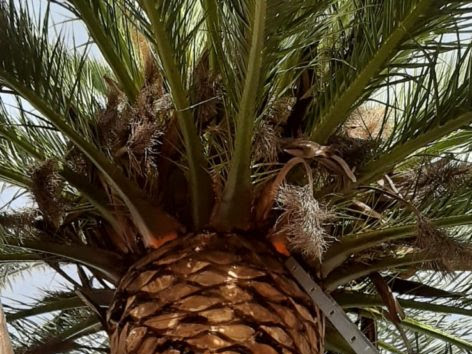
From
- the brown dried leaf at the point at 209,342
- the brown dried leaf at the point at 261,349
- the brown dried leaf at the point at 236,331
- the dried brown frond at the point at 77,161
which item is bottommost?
the brown dried leaf at the point at 261,349

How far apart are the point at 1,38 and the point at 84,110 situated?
12.0 inches

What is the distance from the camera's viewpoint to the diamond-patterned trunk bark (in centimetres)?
163

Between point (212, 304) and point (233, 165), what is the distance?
0.28 meters

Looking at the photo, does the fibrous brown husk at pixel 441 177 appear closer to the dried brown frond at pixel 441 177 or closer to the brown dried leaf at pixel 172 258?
the dried brown frond at pixel 441 177

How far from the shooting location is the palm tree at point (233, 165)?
1585mm

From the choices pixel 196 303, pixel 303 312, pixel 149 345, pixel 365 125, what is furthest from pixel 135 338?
pixel 365 125

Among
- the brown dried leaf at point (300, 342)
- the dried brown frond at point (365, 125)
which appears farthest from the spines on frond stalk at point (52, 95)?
the dried brown frond at point (365, 125)

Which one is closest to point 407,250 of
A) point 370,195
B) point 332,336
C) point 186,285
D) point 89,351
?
point 370,195

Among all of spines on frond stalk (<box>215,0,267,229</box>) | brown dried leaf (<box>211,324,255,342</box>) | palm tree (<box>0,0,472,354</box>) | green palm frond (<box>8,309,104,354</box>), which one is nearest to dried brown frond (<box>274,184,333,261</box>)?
palm tree (<box>0,0,472,354</box>)

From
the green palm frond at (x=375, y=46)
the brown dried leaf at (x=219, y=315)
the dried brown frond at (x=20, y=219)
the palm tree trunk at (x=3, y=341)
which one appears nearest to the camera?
the palm tree trunk at (x=3, y=341)

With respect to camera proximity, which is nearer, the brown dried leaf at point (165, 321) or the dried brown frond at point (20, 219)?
the brown dried leaf at point (165, 321)

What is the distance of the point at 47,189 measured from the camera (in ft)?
5.57

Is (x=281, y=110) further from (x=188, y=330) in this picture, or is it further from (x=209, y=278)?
(x=188, y=330)

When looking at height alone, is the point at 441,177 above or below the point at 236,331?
above
